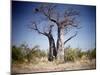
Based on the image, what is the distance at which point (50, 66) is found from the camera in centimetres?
304

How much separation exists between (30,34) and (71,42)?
0.68 metres

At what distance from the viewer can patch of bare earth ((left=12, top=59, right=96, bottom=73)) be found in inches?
114

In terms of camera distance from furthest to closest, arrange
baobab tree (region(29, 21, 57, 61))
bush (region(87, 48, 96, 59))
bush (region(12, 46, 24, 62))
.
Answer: bush (region(87, 48, 96, 59)) → baobab tree (region(29, 21, 57, 61)) → bush (region(12, 46, 24, 62))

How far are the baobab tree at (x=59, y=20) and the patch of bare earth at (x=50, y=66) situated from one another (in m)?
→ 0.14

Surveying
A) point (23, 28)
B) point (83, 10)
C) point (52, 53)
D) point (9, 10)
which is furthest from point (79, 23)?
point (9, 10)

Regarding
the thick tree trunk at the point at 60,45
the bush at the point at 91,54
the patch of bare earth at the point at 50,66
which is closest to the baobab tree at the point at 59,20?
the thick tree trunk at the point at 60,45

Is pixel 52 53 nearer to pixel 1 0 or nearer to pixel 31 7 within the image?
pixel 31 7

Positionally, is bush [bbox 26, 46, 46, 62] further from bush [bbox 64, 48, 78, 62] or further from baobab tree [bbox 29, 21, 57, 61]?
bush [bbox 64, 48, 78, 62]

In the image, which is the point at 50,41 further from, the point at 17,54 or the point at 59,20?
the point at 17,54

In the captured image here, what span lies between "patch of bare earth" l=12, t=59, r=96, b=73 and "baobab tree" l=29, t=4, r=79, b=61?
0.14 m

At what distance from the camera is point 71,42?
315 cm

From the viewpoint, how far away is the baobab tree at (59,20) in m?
3.03

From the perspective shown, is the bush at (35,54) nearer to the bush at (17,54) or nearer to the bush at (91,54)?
the bush at (17,54)

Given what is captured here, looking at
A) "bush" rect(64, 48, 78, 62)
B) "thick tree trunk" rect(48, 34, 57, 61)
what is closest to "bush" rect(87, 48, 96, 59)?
"bush" rect(64, 48, 78, 62)
